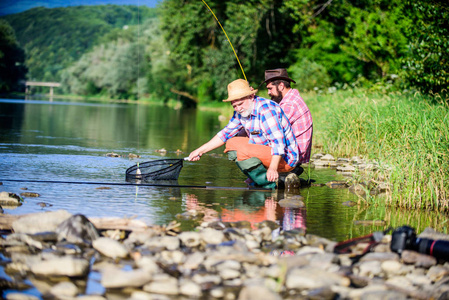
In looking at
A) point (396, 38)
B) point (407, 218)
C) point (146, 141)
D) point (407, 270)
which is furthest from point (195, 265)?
point (396, 38)

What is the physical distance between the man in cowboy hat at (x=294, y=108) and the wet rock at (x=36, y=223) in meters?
3.71

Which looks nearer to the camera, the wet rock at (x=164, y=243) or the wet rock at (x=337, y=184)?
the wet rock at (x=164, y=243)

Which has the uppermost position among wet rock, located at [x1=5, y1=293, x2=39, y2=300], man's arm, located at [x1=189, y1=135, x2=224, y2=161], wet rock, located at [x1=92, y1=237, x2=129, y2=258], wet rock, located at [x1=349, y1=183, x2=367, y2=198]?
man's arm, located at [x1=189, y1=135, x2=224, y2=161]

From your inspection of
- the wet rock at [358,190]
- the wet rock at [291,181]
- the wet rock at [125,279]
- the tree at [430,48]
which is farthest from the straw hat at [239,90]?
the tree at [430,48]

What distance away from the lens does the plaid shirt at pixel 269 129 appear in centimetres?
664

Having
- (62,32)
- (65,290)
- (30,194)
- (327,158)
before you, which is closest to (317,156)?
(327,158)

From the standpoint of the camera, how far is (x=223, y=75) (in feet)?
121

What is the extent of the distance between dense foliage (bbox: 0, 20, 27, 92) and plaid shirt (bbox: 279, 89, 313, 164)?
264ft

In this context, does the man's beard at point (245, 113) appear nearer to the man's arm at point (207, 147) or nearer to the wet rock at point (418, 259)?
the man's arm at point (207, 147)

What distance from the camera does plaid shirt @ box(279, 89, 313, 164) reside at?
7402 millimetres

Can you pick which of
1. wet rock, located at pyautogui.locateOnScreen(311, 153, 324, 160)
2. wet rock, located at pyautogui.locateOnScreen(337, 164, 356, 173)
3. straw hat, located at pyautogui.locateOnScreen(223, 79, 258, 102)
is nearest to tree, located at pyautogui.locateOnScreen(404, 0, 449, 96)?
wet rock, located at pyautogui.locateOnScreen(311, 153, 324, 160)

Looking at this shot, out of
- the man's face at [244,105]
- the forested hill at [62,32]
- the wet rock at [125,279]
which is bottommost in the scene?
the wet rock at [125,279]

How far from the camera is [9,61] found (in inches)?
3346

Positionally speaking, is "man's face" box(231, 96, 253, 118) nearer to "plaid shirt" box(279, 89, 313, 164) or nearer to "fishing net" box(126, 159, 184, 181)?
"plaid shirt" box(279, 89, 313, 164)
